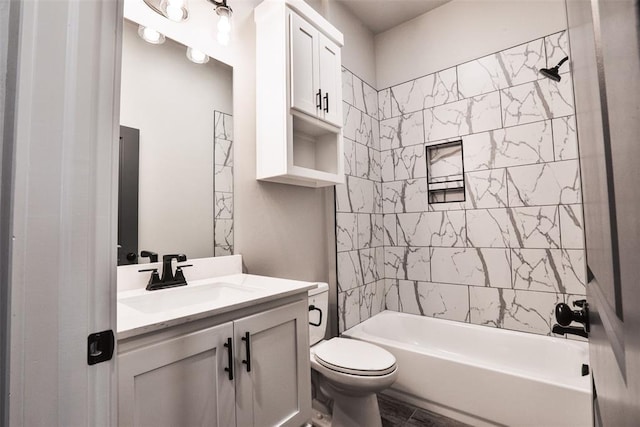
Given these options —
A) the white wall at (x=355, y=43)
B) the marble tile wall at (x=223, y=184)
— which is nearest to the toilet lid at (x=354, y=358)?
the marble tile wall at (x=223, y=184)

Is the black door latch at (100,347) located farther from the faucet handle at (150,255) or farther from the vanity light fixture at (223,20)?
the vanity light fixture at (223,20)

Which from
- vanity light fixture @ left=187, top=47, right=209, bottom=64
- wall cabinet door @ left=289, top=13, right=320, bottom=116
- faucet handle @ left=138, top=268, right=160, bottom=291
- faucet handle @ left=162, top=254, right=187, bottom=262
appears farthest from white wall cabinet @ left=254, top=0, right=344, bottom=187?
faucet handle @ left=138, top=268, right=160, bottom=291

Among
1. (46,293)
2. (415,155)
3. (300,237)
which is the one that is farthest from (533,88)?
(46,293)

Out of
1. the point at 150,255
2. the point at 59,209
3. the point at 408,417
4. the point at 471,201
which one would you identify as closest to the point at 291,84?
the point at 150,255

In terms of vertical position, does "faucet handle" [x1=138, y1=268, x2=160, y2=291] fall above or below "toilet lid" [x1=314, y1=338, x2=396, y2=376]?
above

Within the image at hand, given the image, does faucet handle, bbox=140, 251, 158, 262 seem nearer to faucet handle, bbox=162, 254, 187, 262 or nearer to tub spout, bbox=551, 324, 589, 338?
faucet handle, bbox=162, 254, 187, 262

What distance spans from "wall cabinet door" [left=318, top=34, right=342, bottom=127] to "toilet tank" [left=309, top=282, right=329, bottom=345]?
1.11 meters

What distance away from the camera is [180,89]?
1484 millimetres

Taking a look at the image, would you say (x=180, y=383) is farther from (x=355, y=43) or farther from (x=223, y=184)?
(x=355, y=43)

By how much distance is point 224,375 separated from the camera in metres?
0.95

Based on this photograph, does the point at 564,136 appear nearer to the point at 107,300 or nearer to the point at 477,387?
the point at 477,387

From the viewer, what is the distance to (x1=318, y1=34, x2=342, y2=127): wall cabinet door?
1.91 m

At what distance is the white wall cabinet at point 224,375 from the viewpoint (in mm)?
777

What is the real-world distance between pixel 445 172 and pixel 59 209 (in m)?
2.62
